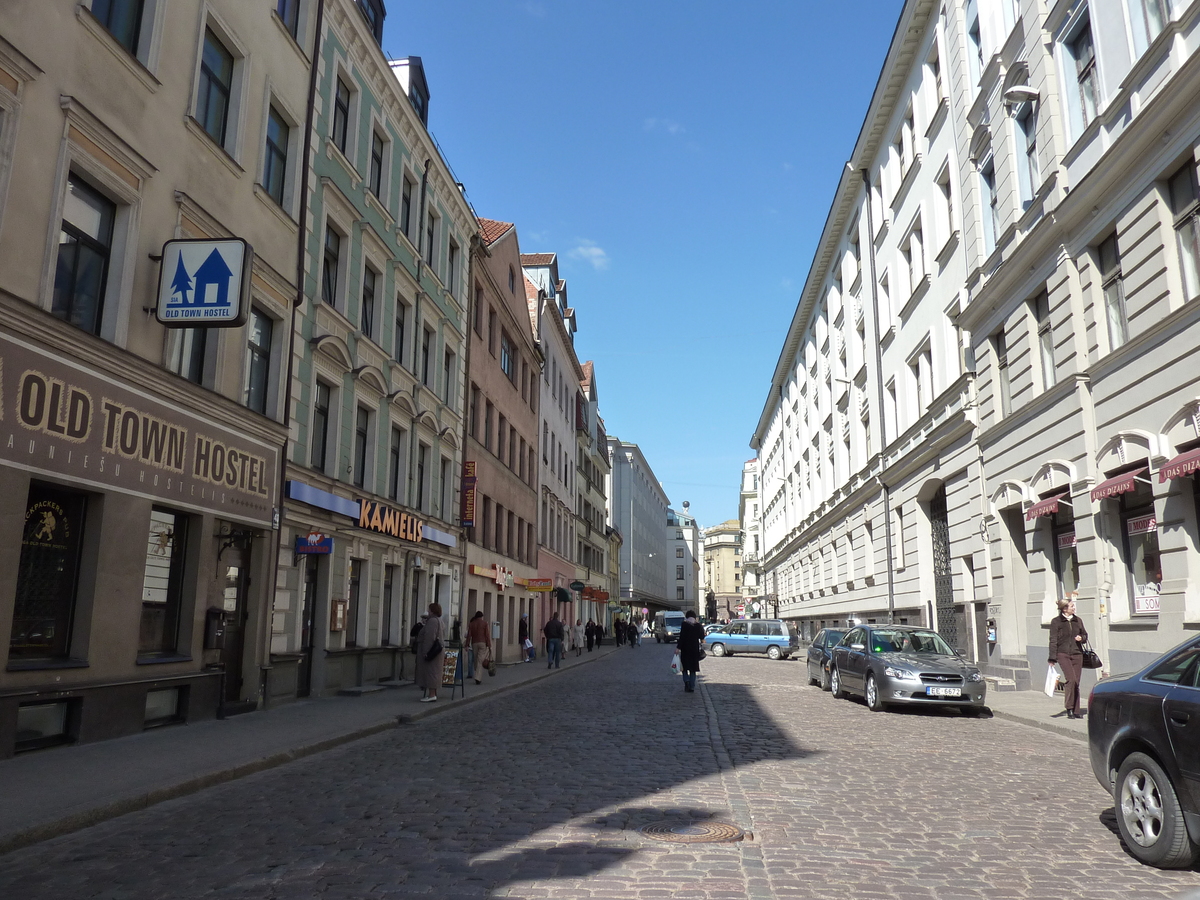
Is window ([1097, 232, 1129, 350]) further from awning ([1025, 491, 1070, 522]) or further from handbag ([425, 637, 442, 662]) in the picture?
handbag ([425, 637, 442, 662])

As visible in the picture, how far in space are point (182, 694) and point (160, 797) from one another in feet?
18.5

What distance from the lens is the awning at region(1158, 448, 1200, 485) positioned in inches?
496

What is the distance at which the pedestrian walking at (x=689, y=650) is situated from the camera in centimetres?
2094

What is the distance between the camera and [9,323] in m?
9.75

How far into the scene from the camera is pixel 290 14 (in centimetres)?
1747

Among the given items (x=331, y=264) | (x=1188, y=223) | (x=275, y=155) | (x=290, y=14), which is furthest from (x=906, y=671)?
(x=290, y=14)

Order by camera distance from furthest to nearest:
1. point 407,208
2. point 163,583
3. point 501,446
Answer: point 501,446, point 407,208, point 163,583

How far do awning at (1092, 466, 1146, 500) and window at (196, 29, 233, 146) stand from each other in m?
14.9

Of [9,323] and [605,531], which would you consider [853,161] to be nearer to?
[9,323]

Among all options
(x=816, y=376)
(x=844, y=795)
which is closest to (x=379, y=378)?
(x=844, y=795)

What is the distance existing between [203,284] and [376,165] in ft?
35.3

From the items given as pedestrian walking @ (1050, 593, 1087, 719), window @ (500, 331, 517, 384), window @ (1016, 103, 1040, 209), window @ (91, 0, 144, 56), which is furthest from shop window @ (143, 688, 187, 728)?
window @ (500, 331, 517, 384)

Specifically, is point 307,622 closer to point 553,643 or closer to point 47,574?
point 47,574

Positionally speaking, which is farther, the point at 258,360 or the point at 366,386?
the point at 366,386
